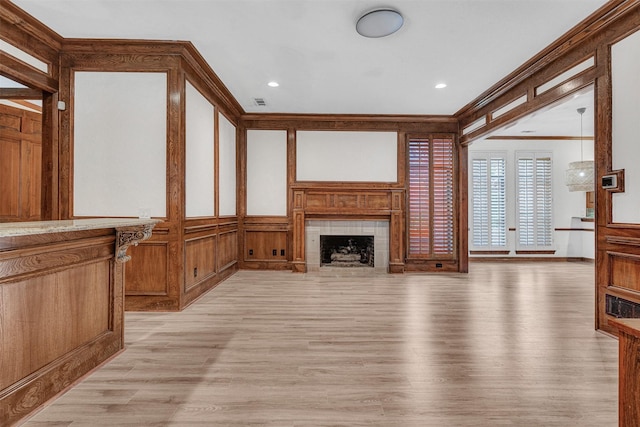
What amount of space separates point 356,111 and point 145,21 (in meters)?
3.68

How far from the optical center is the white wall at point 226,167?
17.1 feet

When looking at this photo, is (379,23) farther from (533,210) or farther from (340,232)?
(533,210)

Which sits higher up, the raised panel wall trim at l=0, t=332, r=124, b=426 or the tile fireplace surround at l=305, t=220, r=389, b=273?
the tile fireplace surround at l=305, t=220, r=389, b=273

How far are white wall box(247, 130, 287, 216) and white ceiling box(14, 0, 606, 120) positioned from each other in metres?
1.53

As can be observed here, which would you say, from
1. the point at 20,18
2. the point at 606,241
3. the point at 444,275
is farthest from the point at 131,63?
the point at 444,275

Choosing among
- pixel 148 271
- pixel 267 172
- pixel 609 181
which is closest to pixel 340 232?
pixel 267 172

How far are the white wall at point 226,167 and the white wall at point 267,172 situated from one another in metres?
0.39

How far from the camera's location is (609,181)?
2953 mm

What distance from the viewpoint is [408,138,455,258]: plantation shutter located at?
6.25 m

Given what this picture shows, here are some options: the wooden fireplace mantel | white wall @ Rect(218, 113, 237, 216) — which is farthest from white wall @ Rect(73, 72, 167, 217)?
the wooden fireplace mantel

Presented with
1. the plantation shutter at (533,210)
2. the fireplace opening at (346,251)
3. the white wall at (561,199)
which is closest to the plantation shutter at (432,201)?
the fireplace opening at (346,251)

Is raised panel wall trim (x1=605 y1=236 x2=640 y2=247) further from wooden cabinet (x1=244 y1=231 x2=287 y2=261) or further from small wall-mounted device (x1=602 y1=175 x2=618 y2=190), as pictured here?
wooden cabinet (x1=244 y1=231 x2=287 y2=261)

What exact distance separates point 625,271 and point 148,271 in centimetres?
486

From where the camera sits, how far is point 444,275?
19.4 feet
